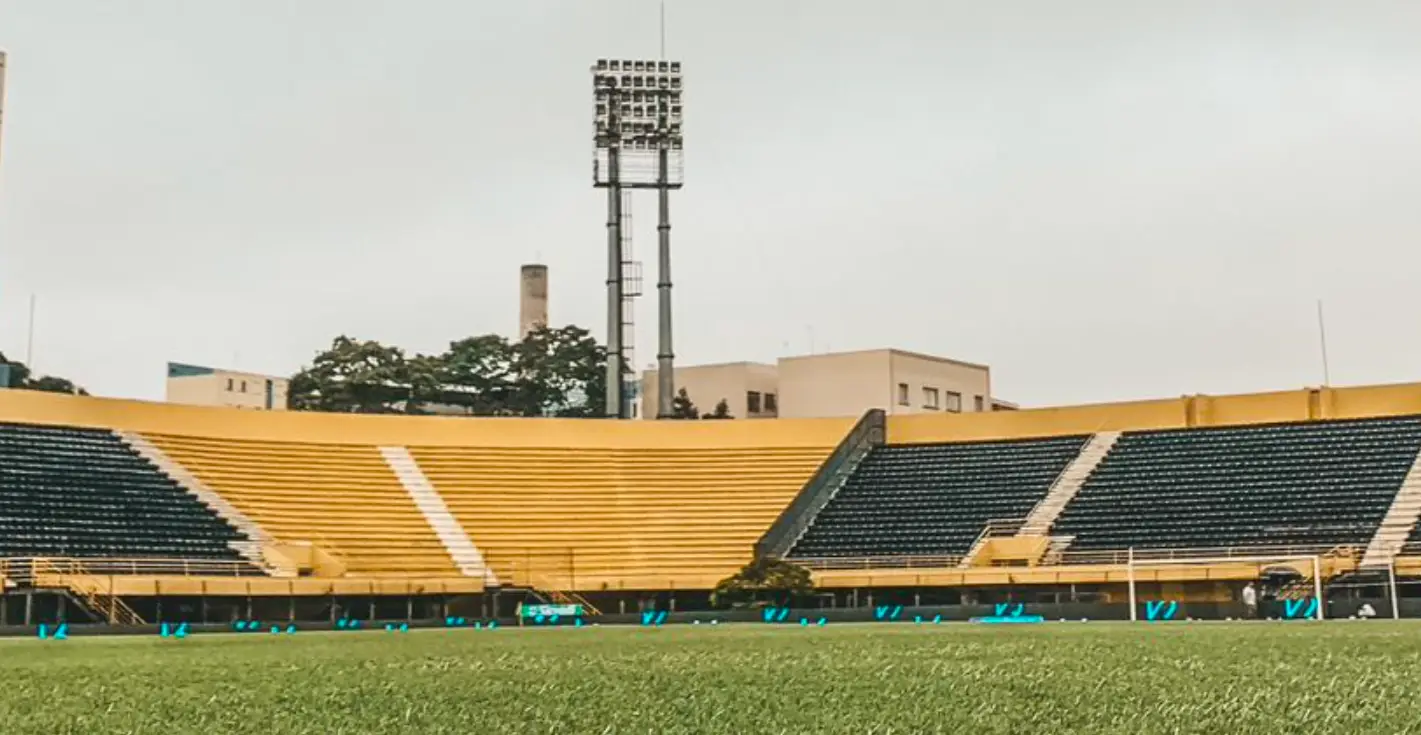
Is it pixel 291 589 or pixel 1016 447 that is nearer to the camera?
pixel 291 589

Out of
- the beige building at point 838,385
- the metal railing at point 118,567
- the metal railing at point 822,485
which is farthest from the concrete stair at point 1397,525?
the beige building at point 838,385

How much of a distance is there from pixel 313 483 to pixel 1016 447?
17.6 meters

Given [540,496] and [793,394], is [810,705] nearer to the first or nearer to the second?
[540,496]

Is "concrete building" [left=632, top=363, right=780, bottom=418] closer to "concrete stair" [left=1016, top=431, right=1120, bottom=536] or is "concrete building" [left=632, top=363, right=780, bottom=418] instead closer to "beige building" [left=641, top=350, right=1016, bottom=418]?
"beige building" [left=641, top=350, right=1016, bottom=418]

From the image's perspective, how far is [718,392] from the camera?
6381 centimetres

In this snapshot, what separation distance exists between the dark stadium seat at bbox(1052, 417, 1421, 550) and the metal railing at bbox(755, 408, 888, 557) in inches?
244

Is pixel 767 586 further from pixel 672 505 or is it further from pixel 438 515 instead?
pixel 438 515

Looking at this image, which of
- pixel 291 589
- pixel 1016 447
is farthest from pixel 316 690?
pixel 1016 447

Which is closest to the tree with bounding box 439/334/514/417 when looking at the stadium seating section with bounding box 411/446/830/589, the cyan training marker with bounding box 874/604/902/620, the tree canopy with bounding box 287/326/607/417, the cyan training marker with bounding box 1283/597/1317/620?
the tree canopy with bounding box 287/326/607/417

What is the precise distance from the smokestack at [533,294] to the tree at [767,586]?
3785 centimetres

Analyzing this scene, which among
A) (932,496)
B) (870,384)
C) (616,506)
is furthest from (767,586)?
(870,384)

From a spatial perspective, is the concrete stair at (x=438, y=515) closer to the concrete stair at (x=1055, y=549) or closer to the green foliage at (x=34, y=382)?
the concrete stair at (x=1055, y=549)

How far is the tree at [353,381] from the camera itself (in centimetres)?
6606

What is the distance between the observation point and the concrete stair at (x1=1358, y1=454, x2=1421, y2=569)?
1232 inches
